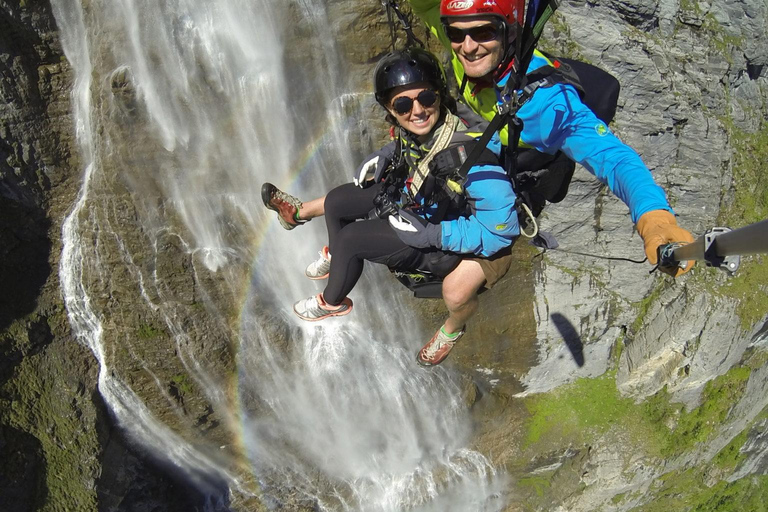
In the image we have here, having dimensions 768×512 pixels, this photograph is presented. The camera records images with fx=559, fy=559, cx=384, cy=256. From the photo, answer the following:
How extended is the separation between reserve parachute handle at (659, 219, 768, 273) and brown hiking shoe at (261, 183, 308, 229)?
365cm

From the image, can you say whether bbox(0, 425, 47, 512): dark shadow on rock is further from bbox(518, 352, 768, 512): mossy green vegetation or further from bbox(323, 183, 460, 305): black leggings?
bbox(518, 352, 768, 512): mossy green vegetation

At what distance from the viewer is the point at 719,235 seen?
93.0 inches

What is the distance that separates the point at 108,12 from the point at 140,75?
97cm

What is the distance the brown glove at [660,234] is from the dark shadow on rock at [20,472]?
29.1 ft

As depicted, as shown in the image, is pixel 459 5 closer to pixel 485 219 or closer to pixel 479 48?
pixel 479 48

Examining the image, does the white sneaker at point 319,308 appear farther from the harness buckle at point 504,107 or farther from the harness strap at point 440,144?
the harness buckle at point 504,107

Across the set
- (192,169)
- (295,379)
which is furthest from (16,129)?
(295,379)

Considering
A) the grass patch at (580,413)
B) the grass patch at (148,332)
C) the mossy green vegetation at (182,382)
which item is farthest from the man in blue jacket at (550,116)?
the grass patch at (580,413)

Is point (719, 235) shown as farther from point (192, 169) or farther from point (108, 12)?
point (108, 12)

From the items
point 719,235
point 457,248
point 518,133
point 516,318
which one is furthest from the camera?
point 516,318

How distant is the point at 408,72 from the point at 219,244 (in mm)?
5844

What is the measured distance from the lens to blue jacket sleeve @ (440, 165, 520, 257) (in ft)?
12.6

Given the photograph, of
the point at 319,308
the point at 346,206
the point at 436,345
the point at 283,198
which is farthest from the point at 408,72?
the point at 436,345

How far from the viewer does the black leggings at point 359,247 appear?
4.54m
